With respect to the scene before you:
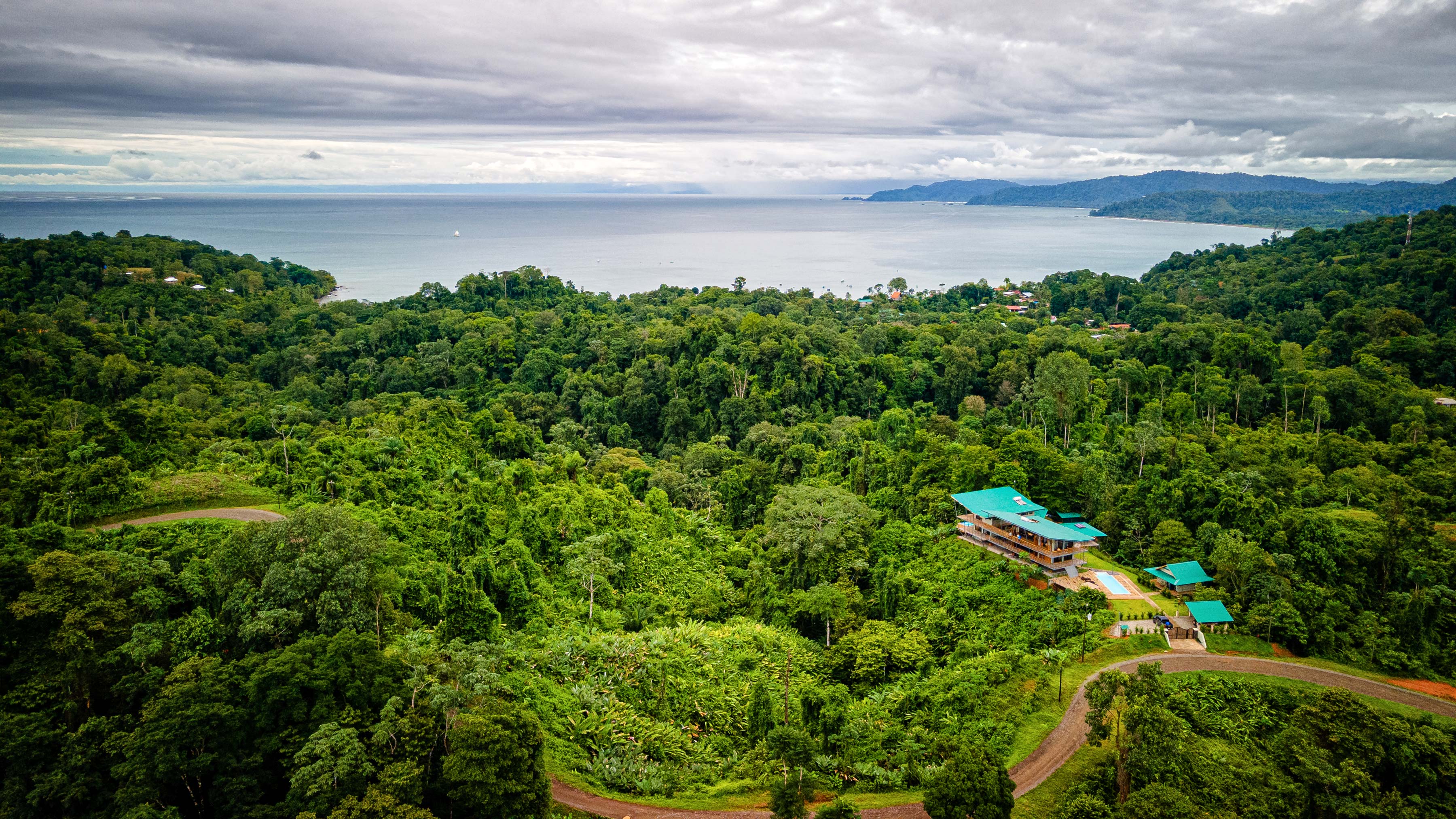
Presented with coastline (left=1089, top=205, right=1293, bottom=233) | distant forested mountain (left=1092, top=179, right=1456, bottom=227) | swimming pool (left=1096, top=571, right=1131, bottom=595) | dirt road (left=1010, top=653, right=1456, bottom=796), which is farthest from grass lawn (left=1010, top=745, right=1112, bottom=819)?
coastline (left=1089, top=205, right=1293, bottom=233)

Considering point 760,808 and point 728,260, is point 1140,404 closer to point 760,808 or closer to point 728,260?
point 760,808

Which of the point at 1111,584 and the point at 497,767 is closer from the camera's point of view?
the point at 497,767

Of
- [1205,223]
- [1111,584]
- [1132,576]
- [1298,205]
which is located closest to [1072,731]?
[1111,584]

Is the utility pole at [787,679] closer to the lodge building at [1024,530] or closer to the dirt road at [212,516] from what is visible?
the lodge building at [1024,530]

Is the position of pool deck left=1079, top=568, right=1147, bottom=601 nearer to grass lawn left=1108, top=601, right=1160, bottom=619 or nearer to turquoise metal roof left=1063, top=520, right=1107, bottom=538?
grass lawn left=1108, top=601, right=1160, bottom=619

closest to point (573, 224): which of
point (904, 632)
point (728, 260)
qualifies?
point (728, 260)

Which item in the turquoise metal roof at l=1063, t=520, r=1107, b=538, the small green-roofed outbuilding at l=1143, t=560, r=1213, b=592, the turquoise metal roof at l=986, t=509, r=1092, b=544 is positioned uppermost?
the turquoise metal roof at l=986, t=509, r=1092, b=544

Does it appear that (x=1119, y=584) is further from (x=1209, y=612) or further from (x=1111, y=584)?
(x=1209, y=612)
